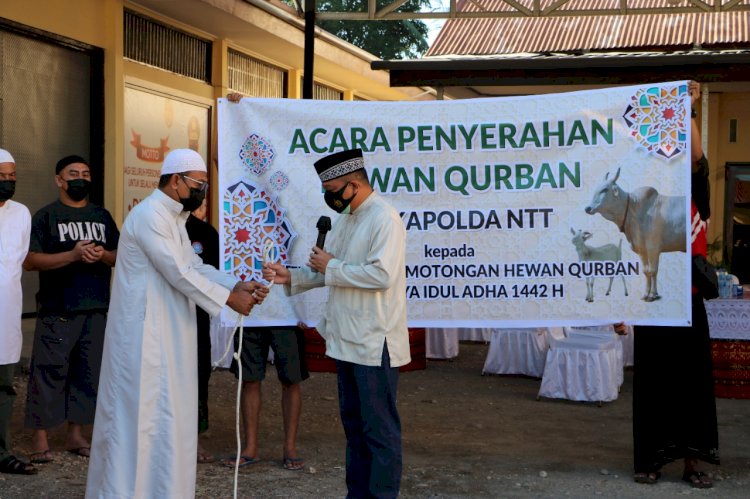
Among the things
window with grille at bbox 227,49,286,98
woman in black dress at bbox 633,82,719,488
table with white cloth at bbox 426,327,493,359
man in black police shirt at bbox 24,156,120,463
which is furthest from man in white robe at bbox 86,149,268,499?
window with grille at bbox 227,49,286,98

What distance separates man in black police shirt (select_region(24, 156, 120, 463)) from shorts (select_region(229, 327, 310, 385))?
1.03 meters

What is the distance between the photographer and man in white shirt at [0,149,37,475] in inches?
249

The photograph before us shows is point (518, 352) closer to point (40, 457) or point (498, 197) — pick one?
point (498, 197)

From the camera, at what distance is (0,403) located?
251 inches

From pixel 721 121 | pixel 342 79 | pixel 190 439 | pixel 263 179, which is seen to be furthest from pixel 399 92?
pixel 190 439

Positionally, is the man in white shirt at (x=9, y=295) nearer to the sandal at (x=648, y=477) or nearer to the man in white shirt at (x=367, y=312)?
the man in white shirt at (x=367, y=312)

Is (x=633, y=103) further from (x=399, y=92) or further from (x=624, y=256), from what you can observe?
(x=399, y=92)

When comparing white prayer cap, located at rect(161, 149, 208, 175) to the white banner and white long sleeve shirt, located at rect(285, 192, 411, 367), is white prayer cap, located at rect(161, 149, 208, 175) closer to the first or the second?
white long sleeve shirt, located at rect(285, 192, 411, 367)

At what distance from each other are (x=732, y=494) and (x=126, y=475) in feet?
11.6

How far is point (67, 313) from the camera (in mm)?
6812

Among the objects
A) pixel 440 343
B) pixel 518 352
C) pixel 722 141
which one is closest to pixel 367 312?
pixel 518 352

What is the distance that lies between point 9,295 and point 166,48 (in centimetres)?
761

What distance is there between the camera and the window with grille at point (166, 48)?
1262cm

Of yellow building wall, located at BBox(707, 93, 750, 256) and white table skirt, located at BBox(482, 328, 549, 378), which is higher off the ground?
yellow building wall, located at BBox(707, 93, 750, 256)
